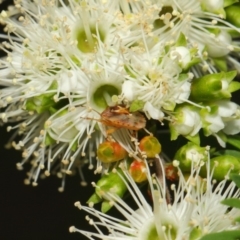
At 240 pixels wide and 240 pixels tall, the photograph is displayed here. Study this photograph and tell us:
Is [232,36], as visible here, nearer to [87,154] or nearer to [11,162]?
[87,154]

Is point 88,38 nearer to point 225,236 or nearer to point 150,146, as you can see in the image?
point 150,146

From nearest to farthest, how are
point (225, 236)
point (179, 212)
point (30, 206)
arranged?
1. point (225, 236)
2. point (179, 212)
3. point (30, 206)

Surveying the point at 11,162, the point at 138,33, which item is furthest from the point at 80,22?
the point at 11,162

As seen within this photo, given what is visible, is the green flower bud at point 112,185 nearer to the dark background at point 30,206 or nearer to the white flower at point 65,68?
the white flower at point 65,68

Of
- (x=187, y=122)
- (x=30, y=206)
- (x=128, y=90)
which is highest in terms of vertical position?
(x=128, y=90)

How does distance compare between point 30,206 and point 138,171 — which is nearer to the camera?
point 138,171

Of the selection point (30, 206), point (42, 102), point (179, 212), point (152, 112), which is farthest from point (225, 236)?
point (30, 206)
